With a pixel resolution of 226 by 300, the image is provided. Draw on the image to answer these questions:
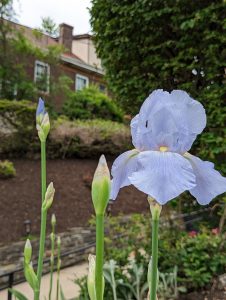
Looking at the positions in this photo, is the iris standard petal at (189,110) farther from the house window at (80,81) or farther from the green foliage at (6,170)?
the house window at (80,81)

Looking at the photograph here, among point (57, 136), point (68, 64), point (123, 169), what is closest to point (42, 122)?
point (123, 169)

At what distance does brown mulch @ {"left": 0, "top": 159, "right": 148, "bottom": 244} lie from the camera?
8.03m

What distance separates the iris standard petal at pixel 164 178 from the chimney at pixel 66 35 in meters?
23.9

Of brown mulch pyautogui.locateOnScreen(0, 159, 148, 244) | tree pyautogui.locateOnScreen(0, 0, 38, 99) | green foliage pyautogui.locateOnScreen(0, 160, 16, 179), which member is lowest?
brown mulch pyautogui.locateOnScreen(0, 159, 148, 244)

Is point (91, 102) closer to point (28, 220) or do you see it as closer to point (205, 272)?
point (28, 220)

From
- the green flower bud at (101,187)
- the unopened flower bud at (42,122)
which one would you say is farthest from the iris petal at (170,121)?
the unopened flower bud at (42,122)

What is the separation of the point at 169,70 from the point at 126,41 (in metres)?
0.66

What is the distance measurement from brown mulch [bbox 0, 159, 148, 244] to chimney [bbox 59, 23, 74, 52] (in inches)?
557

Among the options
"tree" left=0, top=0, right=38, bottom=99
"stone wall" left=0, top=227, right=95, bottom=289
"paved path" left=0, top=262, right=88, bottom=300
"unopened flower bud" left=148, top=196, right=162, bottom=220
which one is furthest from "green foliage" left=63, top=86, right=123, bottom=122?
"unopened flower bud" left=148, top=196, right=162, bottom=220

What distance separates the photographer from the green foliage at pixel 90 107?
16281mm

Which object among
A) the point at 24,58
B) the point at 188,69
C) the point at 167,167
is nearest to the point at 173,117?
the point at 167,167

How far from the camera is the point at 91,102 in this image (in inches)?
643

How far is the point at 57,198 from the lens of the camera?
927 centimetres

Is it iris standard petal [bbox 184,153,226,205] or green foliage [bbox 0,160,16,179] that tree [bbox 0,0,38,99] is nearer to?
green foliage [bbox 0,160,16,179]
